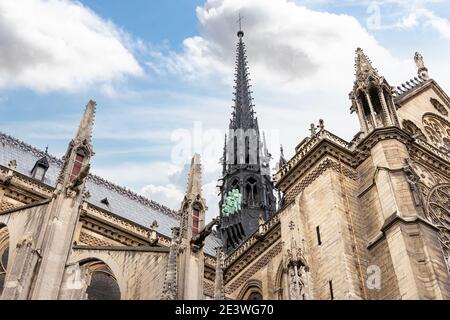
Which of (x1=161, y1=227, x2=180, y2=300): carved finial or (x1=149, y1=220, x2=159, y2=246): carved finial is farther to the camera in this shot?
(x1=149, y1=220, x2=159, y2=246): carved finial

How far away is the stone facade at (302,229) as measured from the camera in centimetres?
1350

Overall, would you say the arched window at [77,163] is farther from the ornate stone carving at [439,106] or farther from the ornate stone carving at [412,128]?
the ornate stone carving at [439,106]

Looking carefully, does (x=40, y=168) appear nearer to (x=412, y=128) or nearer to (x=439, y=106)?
(x=412, y=128)

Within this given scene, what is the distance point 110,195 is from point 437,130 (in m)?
18.4

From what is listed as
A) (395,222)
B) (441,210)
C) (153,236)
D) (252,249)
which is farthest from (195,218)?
(153,236)

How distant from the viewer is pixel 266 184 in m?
41.0

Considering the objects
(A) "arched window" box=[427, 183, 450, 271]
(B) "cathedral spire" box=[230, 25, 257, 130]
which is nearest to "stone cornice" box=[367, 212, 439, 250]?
(A) "arched window" box=[427, 183, 450, 271]

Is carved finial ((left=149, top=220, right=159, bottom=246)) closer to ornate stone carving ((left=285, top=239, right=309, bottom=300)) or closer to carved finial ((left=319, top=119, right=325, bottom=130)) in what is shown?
carved finial ((left=319, top=119, right=325, bottom=130))

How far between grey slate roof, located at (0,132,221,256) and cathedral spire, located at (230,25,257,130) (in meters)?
13.7

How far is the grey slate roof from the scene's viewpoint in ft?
98.2

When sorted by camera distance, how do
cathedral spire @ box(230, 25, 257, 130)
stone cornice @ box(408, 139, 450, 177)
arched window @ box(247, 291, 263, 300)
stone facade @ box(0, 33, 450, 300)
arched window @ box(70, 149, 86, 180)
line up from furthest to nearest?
cathedral spire @ box(230, 25, 257, 130)
arched window @ box(247, 291, 263, 300)
stone cornice @ box(408, 139, 450, 177)
arched window @ box(70, 149, 86, 180)
stone facade @ box(0, 33, 450, 300)

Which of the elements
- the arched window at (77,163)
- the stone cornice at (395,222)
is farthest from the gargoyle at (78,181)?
the stone cornice at (395,222)
